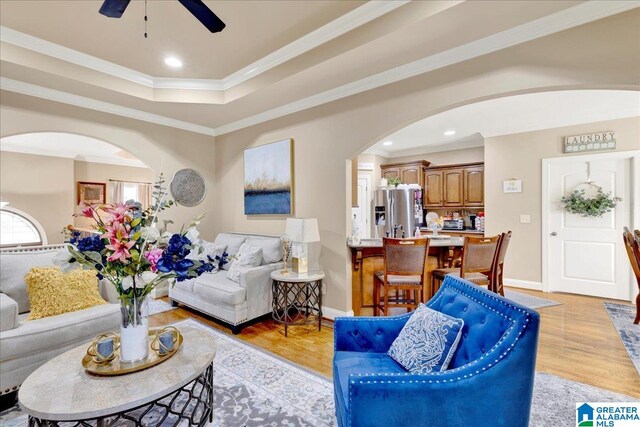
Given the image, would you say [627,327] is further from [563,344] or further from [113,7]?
[113,7]

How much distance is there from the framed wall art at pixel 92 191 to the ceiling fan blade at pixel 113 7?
6.70m

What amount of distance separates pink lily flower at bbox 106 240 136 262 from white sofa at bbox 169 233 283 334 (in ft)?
5.81

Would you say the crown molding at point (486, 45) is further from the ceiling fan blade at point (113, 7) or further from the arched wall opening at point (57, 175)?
the arched wall opening at point (57, 175)

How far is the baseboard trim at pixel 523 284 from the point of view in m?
4.82

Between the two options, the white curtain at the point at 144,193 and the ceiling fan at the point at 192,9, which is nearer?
the ceiling fan at the point at 192,9

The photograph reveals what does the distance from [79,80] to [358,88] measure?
3.10 meters

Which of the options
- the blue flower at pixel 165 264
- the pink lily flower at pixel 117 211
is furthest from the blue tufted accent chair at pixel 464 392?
the pink lily flower at pixel 117 211

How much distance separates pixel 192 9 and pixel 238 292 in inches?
98.3

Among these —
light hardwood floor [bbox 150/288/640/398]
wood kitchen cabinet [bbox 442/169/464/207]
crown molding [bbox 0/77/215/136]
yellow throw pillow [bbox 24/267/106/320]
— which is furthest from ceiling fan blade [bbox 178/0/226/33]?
wood kitchen cabinet [bbox 442/169/464/207]

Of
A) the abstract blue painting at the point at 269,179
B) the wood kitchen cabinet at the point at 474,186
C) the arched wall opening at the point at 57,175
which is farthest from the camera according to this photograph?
the arched wall opening at the point at 57,175

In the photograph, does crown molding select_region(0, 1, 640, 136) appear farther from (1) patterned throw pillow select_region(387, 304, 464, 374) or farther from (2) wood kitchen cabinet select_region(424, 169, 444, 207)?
(2) wood kitchen cabinet select_region(424, 169, 444, 207)

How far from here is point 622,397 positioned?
2.05m

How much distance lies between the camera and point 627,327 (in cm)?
326

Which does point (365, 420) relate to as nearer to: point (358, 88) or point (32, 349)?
point (32, 349)
